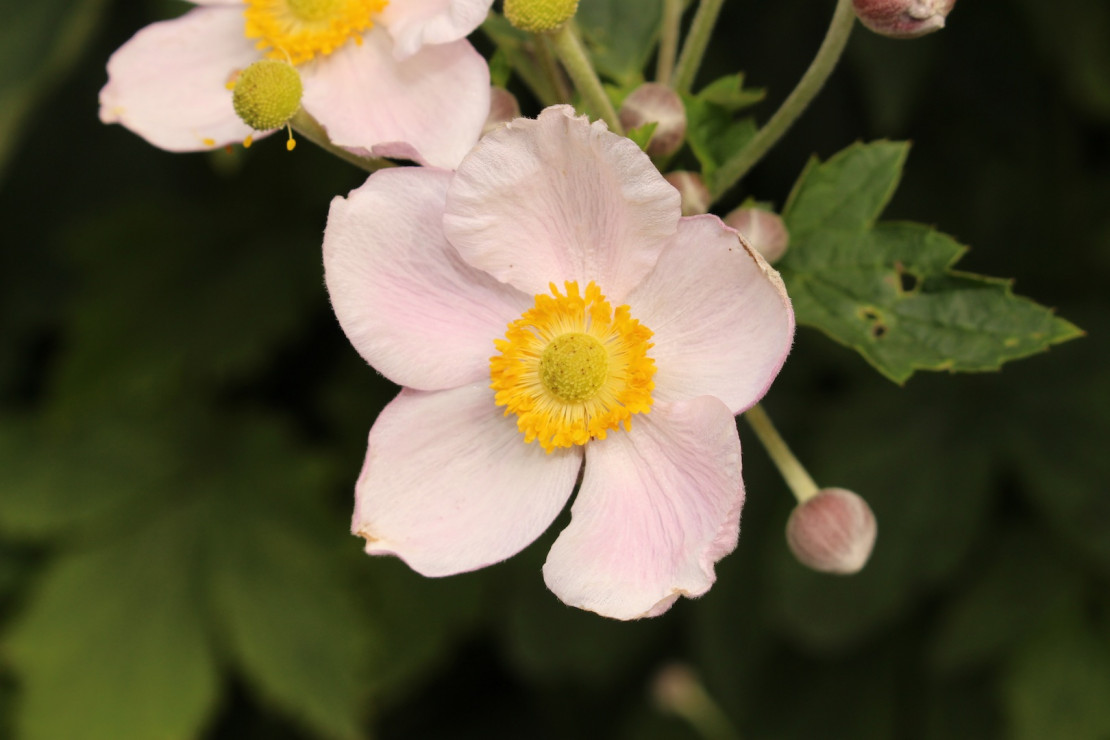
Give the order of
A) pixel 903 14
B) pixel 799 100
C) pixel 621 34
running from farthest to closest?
pixel 621 34 → pixel 799 100 → pixel 903 14

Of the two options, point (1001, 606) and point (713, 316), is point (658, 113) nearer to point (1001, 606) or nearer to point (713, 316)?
point (713, 316)

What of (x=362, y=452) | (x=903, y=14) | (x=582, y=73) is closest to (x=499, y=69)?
(x=582, y=73)

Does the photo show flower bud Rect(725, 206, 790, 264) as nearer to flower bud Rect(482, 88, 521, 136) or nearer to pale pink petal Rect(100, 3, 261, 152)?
flower bud Rect(482, 88, 521, 136)

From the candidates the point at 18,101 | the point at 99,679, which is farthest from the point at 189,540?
the point at 18,101

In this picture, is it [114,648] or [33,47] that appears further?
[114,648]

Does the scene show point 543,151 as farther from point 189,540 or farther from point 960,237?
point 189,540

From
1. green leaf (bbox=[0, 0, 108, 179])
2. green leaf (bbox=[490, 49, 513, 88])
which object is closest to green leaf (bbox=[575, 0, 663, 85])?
green leaf (bbox=[490, 49, 513, 88])

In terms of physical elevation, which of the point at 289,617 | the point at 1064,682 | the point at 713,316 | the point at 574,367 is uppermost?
the point at 713,316

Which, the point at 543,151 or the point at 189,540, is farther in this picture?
the point at 189,540
